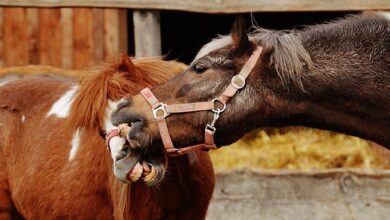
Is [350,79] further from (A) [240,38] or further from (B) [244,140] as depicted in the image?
(B) [244,140]

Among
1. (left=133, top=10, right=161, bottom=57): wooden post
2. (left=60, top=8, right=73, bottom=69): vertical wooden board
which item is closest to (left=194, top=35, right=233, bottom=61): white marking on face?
(left=133, top=10, right=161, bottom=57): wooden post

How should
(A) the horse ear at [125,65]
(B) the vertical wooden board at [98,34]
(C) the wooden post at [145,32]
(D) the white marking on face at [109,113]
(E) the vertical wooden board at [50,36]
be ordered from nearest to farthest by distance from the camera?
(D) the white marking on face at [109,113] → (A) the horse ear at [125,65] → (C) the wooden post at [145,32] → (B) the vertical wooden board at [98,34] → (E) the vertical wooden board at [50,36]

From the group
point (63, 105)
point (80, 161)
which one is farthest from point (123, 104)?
point (63, 105)

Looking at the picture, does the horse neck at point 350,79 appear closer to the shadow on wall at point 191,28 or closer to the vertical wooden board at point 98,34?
the vertical wooden board at point 98,34

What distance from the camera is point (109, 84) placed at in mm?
4805

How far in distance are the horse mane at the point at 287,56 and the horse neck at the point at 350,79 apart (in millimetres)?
52

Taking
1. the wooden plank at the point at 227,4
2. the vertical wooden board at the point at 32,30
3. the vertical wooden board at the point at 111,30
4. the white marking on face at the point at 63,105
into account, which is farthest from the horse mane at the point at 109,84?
the vertical wooden board at the point at 32,30

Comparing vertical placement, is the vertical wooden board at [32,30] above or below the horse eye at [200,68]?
below

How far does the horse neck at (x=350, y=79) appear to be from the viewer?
433 centimetres

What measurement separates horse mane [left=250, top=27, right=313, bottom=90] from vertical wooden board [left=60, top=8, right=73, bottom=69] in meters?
3.51

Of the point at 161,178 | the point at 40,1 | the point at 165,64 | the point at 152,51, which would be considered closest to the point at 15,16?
the point at 40,1

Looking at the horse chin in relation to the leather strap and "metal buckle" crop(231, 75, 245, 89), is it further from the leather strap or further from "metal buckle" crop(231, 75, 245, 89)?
"metal buckle" crop(231, 75, 245, 89)

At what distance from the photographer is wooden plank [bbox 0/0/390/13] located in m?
7.09

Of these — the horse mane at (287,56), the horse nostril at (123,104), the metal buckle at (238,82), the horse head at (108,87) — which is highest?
the horse mane at (287,56)
